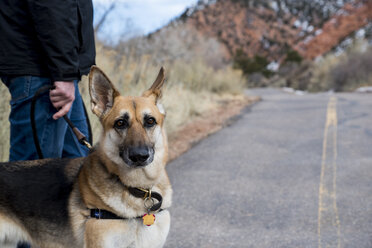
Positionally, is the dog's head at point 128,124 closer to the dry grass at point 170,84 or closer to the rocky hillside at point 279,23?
the dry grass at point 170,84

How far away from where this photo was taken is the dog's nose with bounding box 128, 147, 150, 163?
246 cm

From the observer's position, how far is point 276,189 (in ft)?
16.6

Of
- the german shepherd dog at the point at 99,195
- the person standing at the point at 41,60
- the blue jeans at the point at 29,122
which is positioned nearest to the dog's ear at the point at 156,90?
the german shepherd dog at the point at 99,195

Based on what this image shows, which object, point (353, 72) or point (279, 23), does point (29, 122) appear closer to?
point (353, 72)

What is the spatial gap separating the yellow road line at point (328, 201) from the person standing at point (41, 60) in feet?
8.62

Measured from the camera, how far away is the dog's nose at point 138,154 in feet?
8.07

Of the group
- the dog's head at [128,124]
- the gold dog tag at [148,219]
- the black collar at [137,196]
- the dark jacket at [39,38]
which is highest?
the dark jacket at [39,38]

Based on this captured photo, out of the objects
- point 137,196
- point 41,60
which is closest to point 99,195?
point 137,196

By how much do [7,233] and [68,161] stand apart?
2.02 ft

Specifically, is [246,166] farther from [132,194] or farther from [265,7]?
[265,7]

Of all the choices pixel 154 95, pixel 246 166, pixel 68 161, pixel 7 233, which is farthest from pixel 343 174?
pixel 7 233

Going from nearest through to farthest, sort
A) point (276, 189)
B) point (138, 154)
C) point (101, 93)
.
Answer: point (138, 154)
point (101, 93)
point (276, 189)

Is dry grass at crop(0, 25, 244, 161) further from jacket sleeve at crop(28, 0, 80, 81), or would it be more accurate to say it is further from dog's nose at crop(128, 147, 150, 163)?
dog's nose at crop(128, 147, 150, 163)

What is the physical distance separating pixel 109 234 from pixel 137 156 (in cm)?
52
